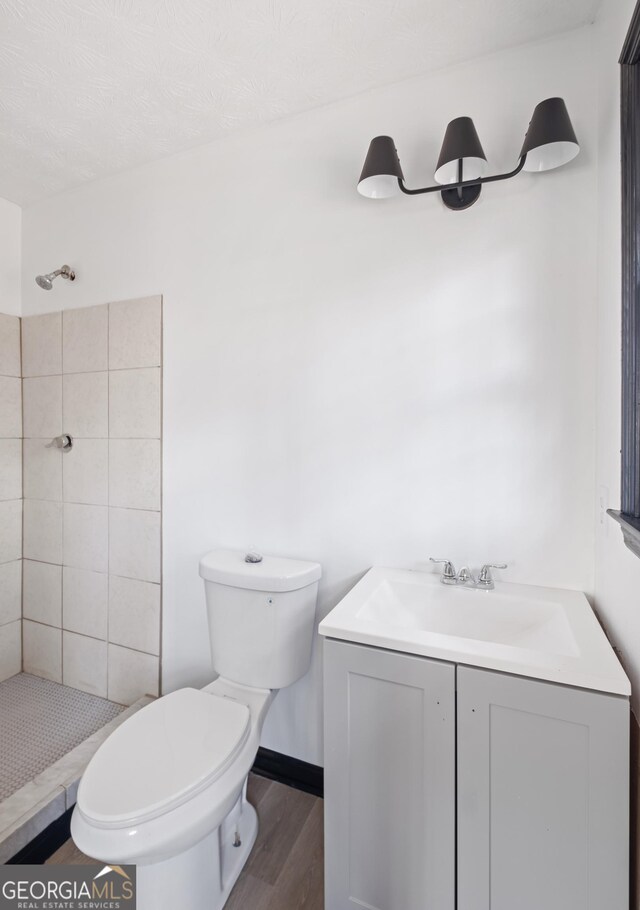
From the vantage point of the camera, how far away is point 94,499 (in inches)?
73.5

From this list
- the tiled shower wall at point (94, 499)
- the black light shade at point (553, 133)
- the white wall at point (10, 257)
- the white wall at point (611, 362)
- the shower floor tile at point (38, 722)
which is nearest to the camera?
the white wall at point (611, 362)

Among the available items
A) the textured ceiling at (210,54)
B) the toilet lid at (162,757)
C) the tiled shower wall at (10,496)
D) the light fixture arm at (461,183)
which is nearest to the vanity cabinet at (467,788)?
the toilet lid at (162,757)

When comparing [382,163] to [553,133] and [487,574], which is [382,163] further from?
[487,574]

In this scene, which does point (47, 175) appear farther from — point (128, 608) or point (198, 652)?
point (198, 652)

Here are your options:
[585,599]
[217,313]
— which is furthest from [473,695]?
[217,313]

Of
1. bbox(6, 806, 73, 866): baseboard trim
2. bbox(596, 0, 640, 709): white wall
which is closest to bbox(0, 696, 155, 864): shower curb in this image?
bbox(6, 806, 73, 866): baseboard trim

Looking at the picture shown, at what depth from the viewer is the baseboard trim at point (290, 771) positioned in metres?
1.47

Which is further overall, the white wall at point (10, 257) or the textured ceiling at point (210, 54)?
the white wall at point (10, 257)

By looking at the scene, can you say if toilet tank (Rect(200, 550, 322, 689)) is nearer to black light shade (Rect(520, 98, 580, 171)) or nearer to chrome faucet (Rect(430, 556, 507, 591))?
chrome faucet (Rect(430, 556, 507, 591))

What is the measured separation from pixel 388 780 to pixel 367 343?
1186mm

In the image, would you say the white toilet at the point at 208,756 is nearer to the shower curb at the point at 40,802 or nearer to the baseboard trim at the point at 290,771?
the baseboard trim at the point at 290,771

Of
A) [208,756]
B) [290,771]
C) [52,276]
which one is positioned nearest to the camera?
[208,756]

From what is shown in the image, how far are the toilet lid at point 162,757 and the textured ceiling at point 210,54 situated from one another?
1929 millimetres

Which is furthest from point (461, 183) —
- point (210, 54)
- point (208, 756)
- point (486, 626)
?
point (208, 756)
